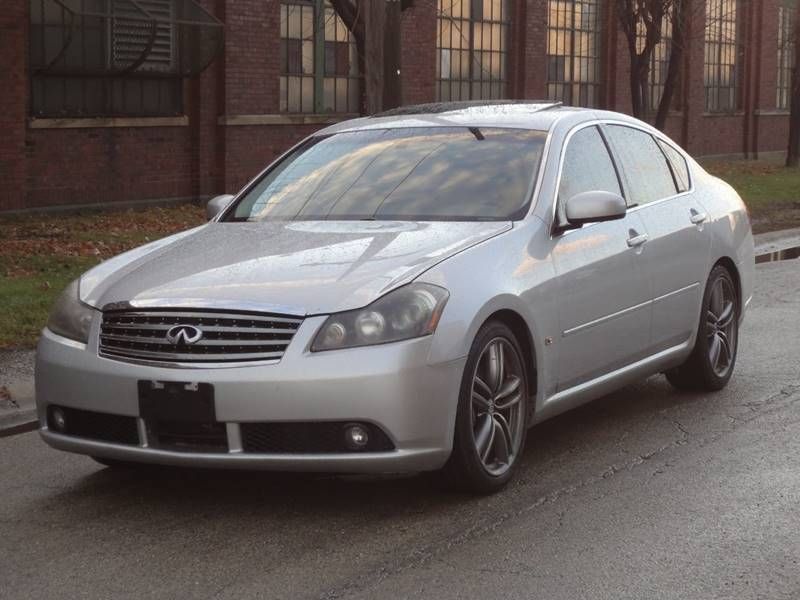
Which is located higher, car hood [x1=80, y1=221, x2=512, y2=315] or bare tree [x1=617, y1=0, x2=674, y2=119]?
bare tree [x1=617, y1=0, x2=674, y2=119]

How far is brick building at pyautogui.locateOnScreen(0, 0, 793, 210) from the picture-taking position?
1917cm

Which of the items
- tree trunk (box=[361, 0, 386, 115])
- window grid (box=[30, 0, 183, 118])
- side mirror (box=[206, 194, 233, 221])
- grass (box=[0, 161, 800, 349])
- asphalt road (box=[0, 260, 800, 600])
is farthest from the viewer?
window grid (box=[30, 0, 183, 118])

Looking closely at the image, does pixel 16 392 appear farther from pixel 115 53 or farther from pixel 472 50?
pixel 472 50

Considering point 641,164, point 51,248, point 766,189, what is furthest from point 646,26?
point 641,164

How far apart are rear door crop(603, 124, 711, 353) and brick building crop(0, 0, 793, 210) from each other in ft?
36.3

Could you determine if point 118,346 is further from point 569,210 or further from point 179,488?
point 569,210

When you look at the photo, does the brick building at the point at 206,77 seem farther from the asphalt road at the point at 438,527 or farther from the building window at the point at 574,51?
the asphalt road at the point at 438,527

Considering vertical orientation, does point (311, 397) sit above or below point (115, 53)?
below

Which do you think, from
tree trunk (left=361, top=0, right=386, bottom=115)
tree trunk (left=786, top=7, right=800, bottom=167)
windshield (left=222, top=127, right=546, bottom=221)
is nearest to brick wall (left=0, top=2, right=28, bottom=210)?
tree trunk (left=361, top=0, right=386, bottom=115)

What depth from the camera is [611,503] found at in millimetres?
6266

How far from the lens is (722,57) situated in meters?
38.8

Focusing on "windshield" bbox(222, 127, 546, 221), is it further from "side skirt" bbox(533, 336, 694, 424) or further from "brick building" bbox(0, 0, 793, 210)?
"brick building" bbox(0, 0, 793, 210)

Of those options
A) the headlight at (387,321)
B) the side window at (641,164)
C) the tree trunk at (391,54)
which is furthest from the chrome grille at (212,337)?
the tree trunk at (391,54)

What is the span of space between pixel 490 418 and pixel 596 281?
3.65 ft
